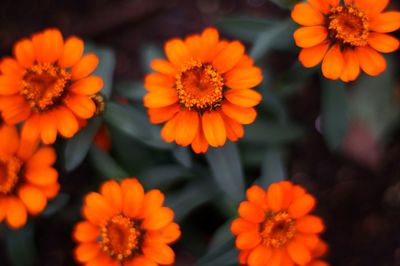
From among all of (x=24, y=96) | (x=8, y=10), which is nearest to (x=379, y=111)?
(x=24, y=96)

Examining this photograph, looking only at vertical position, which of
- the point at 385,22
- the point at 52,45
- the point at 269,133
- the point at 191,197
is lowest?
the point at 191,197

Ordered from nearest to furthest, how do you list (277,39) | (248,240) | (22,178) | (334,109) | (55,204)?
(248,240)
(22,178)
(55,204)
(277,39)
(334,109)

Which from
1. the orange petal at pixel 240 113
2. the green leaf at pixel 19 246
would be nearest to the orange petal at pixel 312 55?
the orange petal at pixel 240 113

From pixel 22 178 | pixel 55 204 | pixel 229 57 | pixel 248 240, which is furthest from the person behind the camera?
pixel 55 204

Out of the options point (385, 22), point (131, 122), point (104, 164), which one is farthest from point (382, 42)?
point (104, 164)

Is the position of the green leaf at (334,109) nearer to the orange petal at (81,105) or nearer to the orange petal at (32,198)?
the orange petal at (81,105)

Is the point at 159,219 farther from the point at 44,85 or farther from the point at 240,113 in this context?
the point at 44,85
